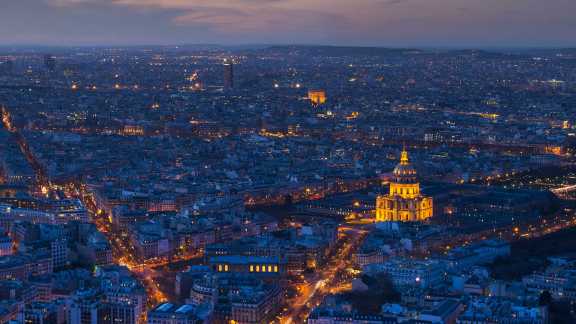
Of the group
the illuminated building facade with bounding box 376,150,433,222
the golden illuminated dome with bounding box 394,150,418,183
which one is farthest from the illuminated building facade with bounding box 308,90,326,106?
the illuminated building facade with bounding box 376,150,433,222

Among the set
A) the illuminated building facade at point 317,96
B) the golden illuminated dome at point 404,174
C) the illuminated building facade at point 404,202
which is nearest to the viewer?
the illuminated building facade at point 404,202

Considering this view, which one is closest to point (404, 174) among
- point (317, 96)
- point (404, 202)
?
point (404, 202)

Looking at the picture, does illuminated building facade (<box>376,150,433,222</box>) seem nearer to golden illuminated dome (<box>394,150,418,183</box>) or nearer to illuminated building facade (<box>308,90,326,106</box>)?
golden illuminated dome (<box>394,150,418,183</box>)

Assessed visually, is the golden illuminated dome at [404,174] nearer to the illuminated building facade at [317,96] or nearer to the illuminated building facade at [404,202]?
the illuminated building facade at [404,202]

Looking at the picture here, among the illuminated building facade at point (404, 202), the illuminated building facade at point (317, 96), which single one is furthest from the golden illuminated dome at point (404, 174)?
the illuminated building facade at point (317, 96)

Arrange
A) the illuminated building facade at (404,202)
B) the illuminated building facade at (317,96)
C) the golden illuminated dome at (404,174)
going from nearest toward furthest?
1. the illuminated building facade at (404,202)
2. the golden illuminated dome at (404,174)
3. the illuminated building facade at (317,96)

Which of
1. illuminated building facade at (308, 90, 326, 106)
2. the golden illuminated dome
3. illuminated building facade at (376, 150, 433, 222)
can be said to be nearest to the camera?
illuminated building facade at (376, 150, 433, 222)

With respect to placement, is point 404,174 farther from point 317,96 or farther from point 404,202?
point 317,96

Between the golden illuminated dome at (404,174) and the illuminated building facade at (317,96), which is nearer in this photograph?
the golden illuminated dome at (404,174)

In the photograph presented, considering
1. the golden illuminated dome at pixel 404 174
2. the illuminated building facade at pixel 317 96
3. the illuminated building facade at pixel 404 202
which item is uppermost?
the golden illuminated dome at pixel 404 174
